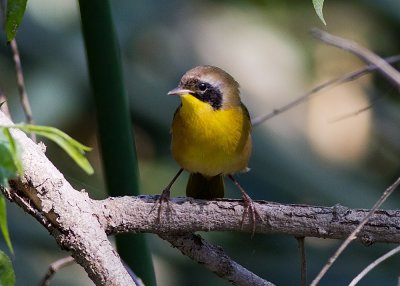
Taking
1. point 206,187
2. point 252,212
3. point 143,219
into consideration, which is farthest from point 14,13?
point 206,187

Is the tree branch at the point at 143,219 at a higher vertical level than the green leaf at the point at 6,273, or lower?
higher

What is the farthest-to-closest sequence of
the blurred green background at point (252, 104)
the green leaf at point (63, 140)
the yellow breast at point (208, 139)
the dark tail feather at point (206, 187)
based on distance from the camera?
the blurred green background at point (252, 104)
the dark tail feather at point (206, 187)
the yellow breast at point (208, 139)
the green leaf at point (63, 140)

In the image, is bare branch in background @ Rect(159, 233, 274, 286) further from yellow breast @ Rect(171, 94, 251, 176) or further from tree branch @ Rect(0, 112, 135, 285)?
yellow breast @ Rect(171, 94, 251, 176)

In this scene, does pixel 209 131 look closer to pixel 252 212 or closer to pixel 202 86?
pixel 202 86

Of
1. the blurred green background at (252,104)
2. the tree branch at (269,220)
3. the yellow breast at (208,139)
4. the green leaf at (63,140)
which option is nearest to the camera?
the green leaf at (63,140)

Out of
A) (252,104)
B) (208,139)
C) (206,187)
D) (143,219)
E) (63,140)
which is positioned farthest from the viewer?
(252,104)

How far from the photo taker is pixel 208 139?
8.70 feet

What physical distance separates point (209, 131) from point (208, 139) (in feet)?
0.10

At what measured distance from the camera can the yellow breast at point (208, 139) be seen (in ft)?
8.66

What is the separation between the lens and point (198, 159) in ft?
8.66

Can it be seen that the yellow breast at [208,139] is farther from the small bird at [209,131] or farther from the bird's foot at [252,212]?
the bird's foot at [252,212]

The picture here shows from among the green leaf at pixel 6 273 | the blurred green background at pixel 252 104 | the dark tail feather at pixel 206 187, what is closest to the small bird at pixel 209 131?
the dark tail feather at pixel 206 187

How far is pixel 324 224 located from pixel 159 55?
8.50 feet

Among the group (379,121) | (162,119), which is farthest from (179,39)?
(379,121)
